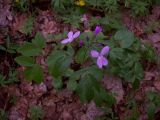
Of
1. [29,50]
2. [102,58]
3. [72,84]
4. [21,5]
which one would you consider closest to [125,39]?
[102,58]

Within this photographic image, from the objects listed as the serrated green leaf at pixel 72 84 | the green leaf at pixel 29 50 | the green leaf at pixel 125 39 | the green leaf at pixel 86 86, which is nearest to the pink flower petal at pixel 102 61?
the green leaf at pixel 86 86

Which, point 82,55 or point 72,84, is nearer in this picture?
point 82,55

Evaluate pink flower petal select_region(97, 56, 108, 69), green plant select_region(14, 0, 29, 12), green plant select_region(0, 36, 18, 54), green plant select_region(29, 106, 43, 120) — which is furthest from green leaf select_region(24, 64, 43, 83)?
green plant select_region(14, 0, 29, 12)

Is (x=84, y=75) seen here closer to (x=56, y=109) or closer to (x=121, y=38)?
(x=121, y=38)

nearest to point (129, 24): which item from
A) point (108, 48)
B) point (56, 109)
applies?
point (56, 109)

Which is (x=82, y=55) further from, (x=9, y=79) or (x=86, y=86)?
(x=9, y=79)

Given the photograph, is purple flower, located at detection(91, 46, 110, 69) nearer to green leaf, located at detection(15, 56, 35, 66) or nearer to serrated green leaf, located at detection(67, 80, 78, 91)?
green leaf, located at detection(15, 56, 35, 66)

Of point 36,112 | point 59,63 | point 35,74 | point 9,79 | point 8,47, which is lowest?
point 36,112

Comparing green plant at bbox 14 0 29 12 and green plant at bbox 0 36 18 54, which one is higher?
green plant at bbox 14 0 29 12
